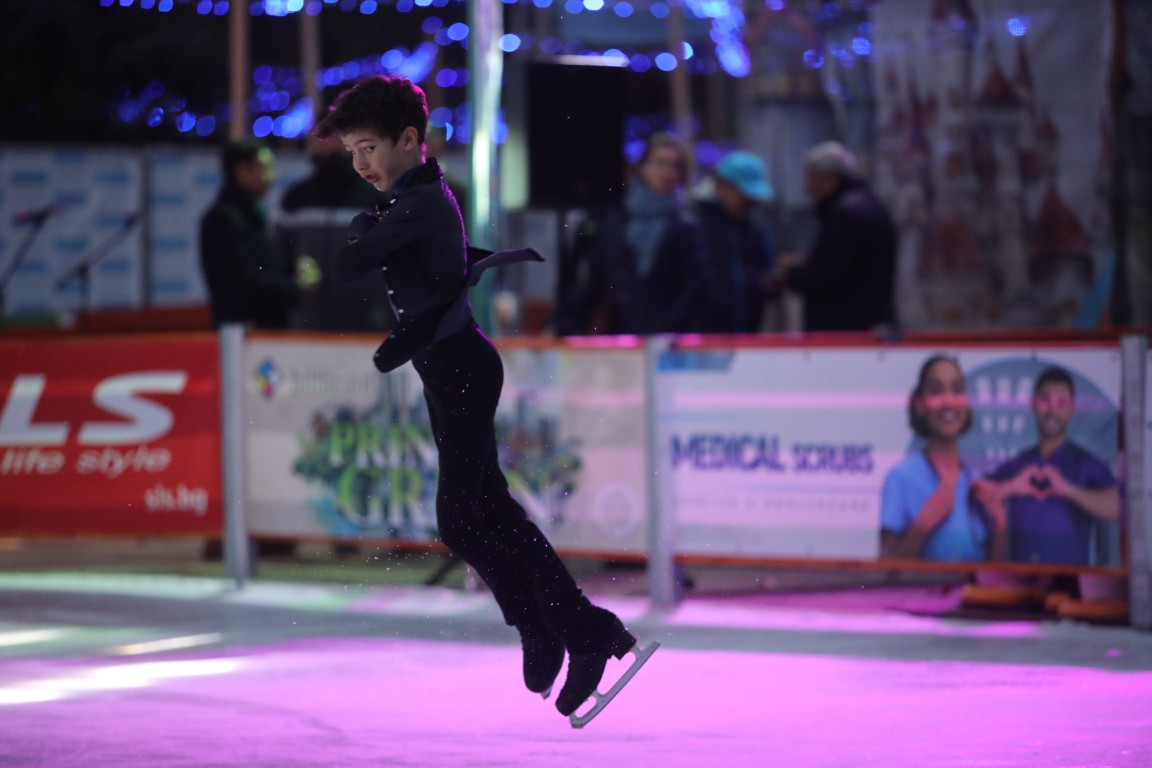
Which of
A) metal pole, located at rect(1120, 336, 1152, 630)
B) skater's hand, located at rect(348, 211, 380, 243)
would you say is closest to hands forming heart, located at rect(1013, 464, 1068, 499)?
metal pole, located at rect(1120, 336, 1152, 630)

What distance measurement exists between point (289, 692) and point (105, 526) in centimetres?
351

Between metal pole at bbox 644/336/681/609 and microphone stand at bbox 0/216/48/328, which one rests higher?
microphone stand at bbox 0/216/48/328

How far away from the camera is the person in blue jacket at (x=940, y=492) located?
26.9 ft

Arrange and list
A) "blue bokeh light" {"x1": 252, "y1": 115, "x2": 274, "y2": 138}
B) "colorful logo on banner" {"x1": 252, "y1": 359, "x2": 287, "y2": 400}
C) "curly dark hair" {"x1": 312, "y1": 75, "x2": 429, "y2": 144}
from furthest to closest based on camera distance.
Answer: "blue bokeh light" {"x1": 252, "y1": 115, "x2": 274, "y2": 138} < "colorful logo on banner" {"x1": 252, "y1": 359, "x2": 287, "y2": 400} < "curly dark hair" {"x1": 312, "y1": 75, "x2": 429, "y2": 144}

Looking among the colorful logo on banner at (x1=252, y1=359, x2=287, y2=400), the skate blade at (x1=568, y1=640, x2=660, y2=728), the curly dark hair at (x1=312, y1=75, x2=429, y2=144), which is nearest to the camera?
the curly dark hair at (x1=312, y1=75, x2=429, y2=144)

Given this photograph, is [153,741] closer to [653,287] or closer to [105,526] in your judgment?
[105,526]

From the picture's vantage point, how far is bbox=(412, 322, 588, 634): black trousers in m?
5.27

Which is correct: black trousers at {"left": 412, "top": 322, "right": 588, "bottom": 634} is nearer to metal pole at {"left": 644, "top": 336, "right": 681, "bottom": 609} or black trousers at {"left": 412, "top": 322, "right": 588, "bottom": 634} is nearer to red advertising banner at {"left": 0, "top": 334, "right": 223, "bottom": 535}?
metal pole at {"left": 644, "top": 336, "right": 681, "bottom": 609}

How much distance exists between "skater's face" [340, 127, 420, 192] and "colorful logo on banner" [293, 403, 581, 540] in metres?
3.91

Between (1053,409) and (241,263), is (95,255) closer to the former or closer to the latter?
(241,263)

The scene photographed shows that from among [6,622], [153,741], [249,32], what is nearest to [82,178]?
[249,32]

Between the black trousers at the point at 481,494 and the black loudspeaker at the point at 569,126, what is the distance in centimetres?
492

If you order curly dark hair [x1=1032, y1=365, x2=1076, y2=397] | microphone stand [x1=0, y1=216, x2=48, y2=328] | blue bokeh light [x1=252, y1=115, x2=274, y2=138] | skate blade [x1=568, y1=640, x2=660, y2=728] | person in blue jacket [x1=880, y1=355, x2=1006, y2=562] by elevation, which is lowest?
skate blade [x1=568, y1=640, x2=660, y2=728]

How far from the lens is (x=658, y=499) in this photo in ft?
28.8
